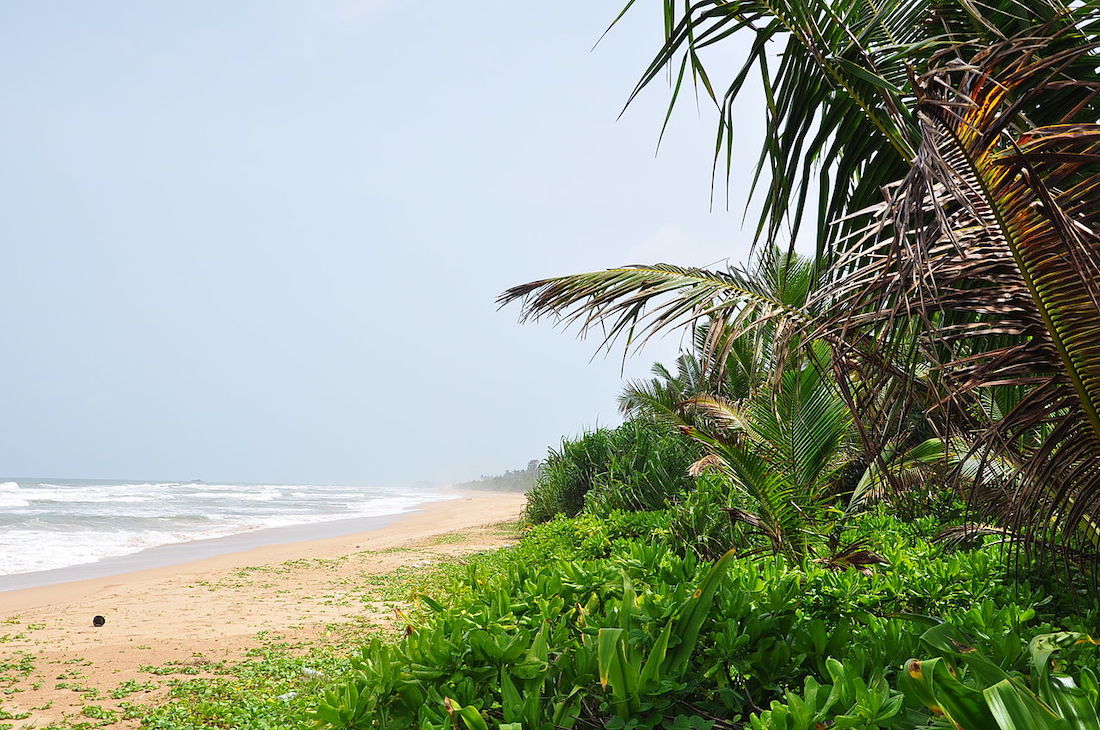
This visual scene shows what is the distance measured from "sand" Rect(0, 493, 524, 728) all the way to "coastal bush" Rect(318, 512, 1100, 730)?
3.79m

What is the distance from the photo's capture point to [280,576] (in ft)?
35.9

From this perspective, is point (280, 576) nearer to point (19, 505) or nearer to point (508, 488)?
point (19, 505)

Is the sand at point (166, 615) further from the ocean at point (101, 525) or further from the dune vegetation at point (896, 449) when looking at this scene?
the dune vegetation at point (896, 449)

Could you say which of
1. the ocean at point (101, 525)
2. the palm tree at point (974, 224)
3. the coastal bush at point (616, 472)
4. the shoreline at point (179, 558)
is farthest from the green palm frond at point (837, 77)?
the ocean at point (101, 525)

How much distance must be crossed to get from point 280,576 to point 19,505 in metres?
24.2

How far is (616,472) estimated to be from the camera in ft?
33.1

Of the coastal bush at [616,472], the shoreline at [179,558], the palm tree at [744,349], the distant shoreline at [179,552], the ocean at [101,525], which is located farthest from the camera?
the ocean at [101,525]

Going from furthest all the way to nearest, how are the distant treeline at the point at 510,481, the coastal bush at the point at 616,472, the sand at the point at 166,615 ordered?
the distant treeline at the point at 510,481
the coastal bush at the point at 616,472
the sand at the point at 166,615

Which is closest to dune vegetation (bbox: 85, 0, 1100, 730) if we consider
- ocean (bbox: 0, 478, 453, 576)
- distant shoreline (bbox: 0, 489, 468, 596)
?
distant shoreline (bbox: 0, 489, 468, 596)

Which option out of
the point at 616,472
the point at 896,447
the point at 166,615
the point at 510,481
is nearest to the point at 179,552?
the point at 166,615

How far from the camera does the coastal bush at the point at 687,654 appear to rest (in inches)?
67.0

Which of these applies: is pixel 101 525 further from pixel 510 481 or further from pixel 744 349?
pixel 510 481

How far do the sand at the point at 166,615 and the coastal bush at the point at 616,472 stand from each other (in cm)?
129

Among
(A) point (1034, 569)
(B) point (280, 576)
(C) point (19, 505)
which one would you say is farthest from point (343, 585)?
(C) point (19, 505)
